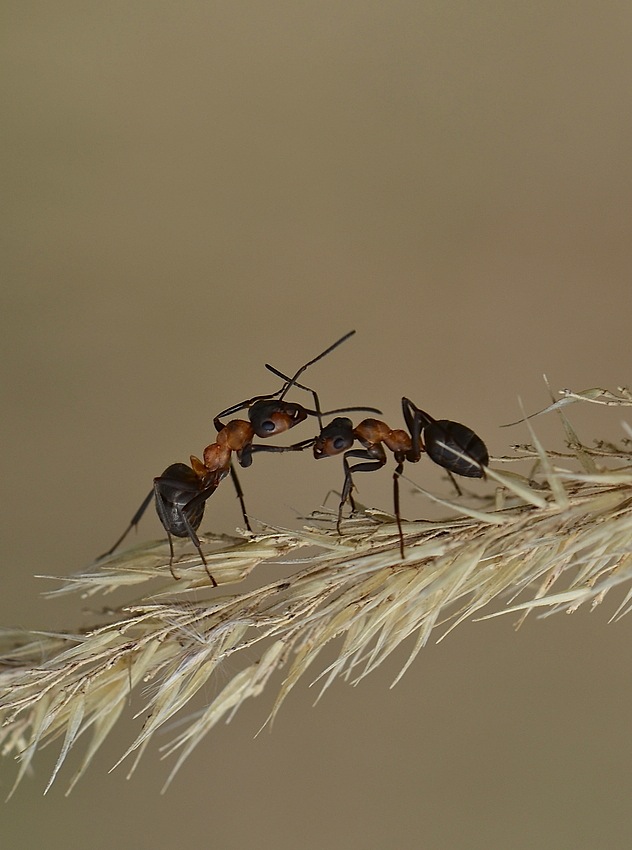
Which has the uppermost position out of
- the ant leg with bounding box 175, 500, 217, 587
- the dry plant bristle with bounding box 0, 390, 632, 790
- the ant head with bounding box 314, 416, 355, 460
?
the ant head with bounding box 314, 416, 355, 460

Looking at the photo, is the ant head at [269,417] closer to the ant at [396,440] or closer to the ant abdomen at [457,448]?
the ant at [396,440]

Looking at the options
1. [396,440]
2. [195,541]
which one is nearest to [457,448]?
[396,440]

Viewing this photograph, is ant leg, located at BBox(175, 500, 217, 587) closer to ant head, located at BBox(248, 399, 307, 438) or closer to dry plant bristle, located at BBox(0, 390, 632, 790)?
dry plant bristle, located at BBox(0, 390, 632, 790)

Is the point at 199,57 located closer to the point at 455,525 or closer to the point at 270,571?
the point at 270,571

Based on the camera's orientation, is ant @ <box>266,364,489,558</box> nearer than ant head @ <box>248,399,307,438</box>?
Yes

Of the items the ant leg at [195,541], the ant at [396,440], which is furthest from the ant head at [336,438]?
the ant leg at [195,541]

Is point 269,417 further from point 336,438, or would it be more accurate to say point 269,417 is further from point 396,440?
point 396,440

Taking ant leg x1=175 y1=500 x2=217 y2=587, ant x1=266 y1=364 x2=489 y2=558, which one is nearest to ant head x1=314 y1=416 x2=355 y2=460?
ant x1=266 y1=364 x2=489 y2=558

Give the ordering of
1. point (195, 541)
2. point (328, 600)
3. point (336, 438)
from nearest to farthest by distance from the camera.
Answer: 1. point (328, 600)
2. point (195, 541)
3. point (336, 438)
